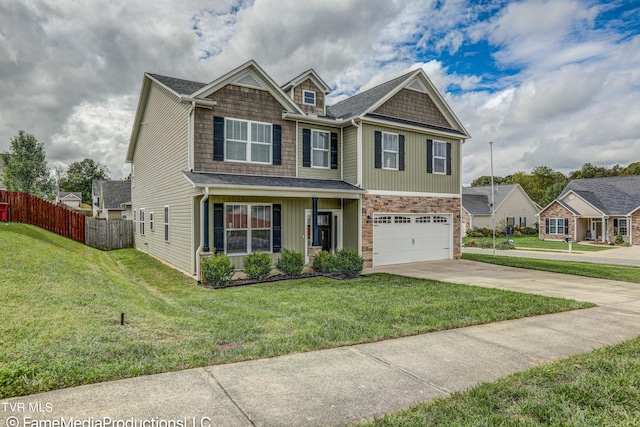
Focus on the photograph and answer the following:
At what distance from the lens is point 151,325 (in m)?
5.61

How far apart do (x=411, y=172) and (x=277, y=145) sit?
588 cm

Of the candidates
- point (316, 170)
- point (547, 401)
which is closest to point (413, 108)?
point (316, 170)

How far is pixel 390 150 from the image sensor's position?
14.7m

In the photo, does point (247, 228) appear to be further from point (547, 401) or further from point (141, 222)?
point (547, 401)

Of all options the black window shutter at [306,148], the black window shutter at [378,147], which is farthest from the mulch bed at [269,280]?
the black window shutter at [378,147]

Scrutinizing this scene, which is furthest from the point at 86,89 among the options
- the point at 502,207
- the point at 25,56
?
the point at 502,207

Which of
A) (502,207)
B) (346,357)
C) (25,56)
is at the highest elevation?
(25,56)

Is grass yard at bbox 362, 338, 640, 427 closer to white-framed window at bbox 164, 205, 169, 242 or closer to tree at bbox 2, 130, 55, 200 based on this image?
white-framed window at bbox 164, 205, 169, 242

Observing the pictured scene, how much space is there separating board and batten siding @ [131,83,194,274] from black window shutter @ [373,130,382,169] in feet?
23.0

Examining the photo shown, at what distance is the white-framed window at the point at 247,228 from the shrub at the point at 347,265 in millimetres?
2594

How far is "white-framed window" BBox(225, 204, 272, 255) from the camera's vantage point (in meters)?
12.1

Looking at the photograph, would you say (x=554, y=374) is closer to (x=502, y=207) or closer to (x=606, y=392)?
(x=606, y=392)

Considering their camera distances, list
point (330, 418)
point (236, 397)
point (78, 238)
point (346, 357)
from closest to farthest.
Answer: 1. point (330, 418)
2. point (236, 397)
3. point (346, 357)
4. point (78, 238)

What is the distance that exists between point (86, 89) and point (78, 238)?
8.71m
